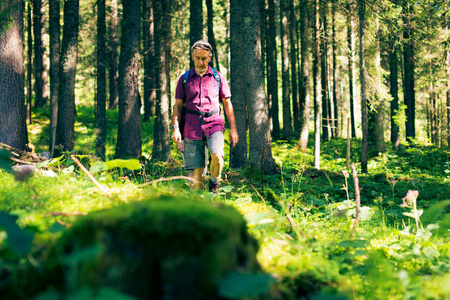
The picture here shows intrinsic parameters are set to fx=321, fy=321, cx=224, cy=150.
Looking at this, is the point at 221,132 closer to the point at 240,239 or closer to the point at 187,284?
the point at 240,239

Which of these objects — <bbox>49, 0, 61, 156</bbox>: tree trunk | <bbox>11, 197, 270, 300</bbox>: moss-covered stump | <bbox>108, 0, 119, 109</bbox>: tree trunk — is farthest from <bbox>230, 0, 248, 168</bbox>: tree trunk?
<bbox>108, 0, 119, 109</bbox>: tree trunk

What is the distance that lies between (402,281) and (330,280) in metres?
0.45

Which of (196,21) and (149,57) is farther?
(149,57)

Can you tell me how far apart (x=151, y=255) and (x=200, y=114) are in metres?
3.32

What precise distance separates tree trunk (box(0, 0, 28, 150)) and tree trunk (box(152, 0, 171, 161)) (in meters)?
5.16

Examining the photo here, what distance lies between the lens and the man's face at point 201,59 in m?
4.48

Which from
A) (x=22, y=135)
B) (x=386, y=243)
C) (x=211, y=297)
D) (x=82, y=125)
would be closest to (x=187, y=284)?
(x=211, y=297)

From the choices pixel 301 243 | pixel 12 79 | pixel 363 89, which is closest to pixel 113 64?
pixel 12 79

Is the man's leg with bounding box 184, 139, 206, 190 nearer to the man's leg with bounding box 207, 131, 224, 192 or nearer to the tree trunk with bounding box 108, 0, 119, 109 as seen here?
the man's leg with bounding box 207, 131, 224, 192

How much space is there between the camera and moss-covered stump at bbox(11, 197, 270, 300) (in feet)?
4.52

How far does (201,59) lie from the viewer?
14.8ft

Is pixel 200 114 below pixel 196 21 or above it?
below

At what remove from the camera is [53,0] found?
13.0 metres

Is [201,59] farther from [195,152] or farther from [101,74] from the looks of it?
[101,74]
